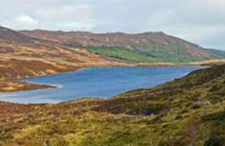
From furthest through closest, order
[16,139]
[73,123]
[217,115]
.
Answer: [73,123] < [16,139] < [217,115]

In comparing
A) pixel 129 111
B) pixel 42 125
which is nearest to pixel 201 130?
pixel 42 125

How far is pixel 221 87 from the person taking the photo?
55031 millimetres

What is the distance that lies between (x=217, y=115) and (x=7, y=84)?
15710 centimetres

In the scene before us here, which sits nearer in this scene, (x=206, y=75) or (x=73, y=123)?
(x=73, y=123)

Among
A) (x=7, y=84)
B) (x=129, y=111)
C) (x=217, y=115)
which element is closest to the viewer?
(x=217, y=115)

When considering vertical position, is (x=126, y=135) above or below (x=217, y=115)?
below

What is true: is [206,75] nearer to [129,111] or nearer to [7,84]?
[129,111]

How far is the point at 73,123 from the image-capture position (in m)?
47.8

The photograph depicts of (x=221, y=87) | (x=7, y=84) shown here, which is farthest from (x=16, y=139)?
(x=7, y=84)

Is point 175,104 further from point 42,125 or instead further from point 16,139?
point 16,139

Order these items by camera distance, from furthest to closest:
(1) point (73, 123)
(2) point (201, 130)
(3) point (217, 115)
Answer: (1) point (73, 123)
(3) point (217, 115)
(2) point (201, 130)

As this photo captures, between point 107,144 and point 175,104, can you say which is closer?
point 107,144

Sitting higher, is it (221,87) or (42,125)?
(221,87)

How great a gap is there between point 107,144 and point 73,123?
13162 mm
